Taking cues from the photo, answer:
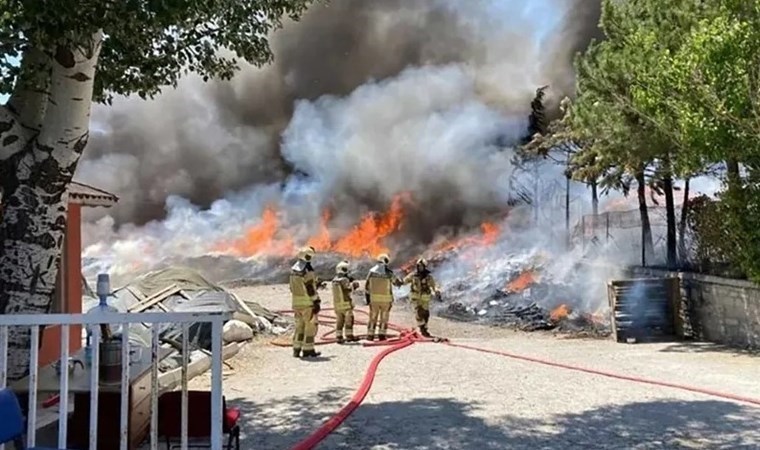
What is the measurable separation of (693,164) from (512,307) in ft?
25.3

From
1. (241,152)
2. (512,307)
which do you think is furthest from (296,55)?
(512,307)

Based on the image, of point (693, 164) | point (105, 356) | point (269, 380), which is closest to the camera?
point (105, 356)

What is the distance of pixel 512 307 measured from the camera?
53.0 ft

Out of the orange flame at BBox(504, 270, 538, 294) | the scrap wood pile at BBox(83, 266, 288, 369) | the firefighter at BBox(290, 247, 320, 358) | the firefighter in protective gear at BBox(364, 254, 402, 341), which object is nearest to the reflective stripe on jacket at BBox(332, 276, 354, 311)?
the firefighter in protective gear at BBox(364, 254, 402, 341)

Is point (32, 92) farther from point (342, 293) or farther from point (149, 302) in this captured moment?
point (342, 293)

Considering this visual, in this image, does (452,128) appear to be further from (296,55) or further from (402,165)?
(296,55)

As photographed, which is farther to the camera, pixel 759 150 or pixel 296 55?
pixel 296 55

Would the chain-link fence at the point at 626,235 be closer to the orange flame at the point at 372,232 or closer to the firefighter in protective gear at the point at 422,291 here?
the firefighter in protective gear at the point at 422,291

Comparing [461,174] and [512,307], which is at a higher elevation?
[461,174]

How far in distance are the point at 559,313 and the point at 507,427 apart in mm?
9669

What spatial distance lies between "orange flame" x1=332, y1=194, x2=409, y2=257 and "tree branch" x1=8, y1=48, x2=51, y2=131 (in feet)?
72.7

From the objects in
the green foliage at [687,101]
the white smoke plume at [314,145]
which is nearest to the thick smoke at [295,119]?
the white smoke plume at [314,145]

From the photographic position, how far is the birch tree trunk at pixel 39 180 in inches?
172

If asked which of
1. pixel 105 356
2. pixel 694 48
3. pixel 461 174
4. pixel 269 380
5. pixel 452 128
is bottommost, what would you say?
pixel 269 380
